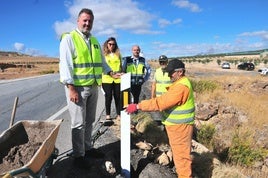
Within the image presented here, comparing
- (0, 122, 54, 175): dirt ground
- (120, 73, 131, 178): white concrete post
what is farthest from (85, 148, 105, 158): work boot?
(0, 122, 54, 175): dirt ground

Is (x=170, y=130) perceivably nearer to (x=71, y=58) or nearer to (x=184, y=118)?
(x=184, y=118)

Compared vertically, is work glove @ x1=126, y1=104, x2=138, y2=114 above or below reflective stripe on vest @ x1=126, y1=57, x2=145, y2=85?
below

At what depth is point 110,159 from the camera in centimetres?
563

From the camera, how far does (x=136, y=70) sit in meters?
8.14

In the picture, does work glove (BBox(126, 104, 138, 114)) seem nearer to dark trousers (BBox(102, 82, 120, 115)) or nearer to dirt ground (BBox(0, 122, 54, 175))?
dirt ground (BBox(0, 122, 54, 175))

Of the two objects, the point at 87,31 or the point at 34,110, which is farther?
the point at 34,110

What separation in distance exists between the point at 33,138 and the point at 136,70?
11.8ft

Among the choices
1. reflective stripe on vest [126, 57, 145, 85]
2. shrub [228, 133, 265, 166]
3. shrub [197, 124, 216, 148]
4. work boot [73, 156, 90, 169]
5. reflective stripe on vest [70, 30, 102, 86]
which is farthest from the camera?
shrub [197, 124, 216, 148]

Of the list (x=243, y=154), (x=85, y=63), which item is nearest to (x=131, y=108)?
(x=85, y=63)

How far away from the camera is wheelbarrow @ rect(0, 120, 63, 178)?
11.9 feet

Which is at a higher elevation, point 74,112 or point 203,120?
point 74,112

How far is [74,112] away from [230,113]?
8949 mm

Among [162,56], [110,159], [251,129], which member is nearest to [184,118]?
[110,159]

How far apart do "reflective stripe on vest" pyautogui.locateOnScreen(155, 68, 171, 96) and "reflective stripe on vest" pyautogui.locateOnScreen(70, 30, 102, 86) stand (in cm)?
289
